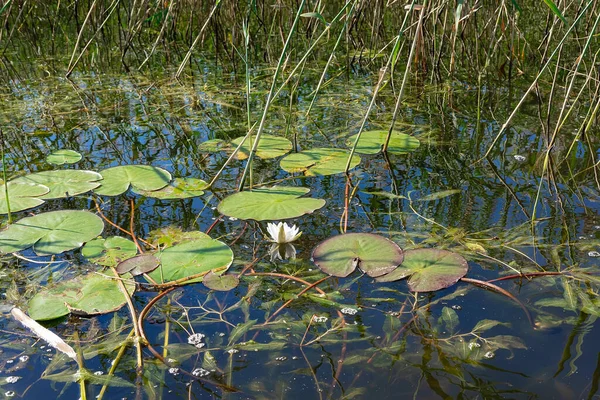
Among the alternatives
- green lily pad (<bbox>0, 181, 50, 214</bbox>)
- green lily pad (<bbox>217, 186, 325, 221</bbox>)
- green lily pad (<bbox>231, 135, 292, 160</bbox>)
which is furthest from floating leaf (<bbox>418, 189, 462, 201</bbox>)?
green lily pad (<bbox>0, 181, 50, 214</bbox>)

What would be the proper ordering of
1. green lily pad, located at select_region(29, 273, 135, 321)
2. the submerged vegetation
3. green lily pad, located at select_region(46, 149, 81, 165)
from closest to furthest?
1. the submerged vegetation
2. green lily pad, located at select_region(29, 273, 135, 321)
3. green lily pad, located at select_region(46, 149, 81, 165)

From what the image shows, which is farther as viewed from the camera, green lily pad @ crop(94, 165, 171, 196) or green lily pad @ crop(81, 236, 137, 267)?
green lily pad @ crop(94, 165, 171, 196)

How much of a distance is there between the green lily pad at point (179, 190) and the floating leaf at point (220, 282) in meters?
0.53

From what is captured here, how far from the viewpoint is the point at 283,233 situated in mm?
1749

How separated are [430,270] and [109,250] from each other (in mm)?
900

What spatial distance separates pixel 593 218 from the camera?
1.85m

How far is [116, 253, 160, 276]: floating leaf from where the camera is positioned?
5.35 ft

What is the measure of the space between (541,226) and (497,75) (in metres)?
1.94

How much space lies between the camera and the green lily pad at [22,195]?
199 centimetres

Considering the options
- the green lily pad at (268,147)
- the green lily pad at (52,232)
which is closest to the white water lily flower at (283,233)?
the green lily pad at (52,232)

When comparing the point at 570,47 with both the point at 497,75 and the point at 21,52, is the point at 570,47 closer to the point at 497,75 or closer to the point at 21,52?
the point at 497,75

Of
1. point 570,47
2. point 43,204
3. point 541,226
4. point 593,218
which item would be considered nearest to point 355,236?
point 541,226

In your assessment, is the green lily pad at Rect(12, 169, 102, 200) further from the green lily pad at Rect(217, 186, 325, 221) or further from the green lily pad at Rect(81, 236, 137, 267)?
the green lily pad at Rect(217, 186, 325, 221)

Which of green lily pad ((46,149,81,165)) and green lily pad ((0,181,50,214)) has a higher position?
green lily pad ((46,149,81,165))
